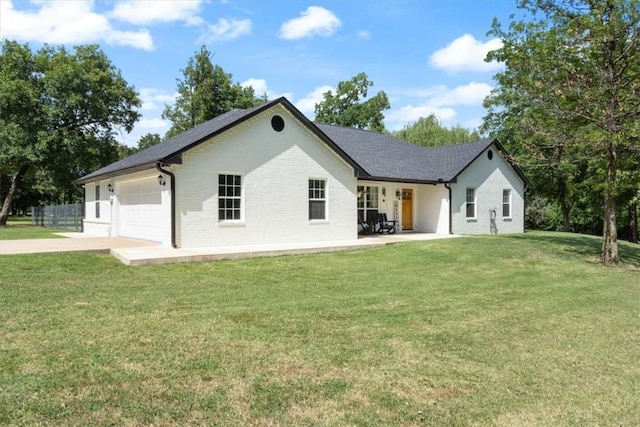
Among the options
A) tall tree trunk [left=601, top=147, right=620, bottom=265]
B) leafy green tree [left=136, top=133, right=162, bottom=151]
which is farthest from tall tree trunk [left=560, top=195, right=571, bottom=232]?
leafy green tree [left=136, top=133, right=162, bottom=151]

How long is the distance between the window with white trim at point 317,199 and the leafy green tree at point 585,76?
22.7 ft

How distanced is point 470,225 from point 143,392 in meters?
19.7

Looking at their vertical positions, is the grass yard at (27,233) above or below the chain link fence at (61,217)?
below

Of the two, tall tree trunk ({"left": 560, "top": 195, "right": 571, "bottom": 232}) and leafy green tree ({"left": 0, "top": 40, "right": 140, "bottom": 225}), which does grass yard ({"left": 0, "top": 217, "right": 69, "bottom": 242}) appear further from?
tall tree trunk ({"left": 560, "top": 195, "right": 571, "bottom": 232})

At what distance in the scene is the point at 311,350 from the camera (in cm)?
491

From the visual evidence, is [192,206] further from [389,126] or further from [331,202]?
[389,126]

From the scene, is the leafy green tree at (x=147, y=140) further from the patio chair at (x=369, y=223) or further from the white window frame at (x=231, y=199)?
the white window frame at (x=231, y=199)

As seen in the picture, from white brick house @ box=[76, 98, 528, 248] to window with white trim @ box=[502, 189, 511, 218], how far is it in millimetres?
424

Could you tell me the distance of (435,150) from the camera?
24406 millimetres

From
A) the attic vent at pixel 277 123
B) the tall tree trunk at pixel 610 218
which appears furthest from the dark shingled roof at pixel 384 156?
the tall tree trunk at pixel 610 218

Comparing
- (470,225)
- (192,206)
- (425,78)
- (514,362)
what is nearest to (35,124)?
(192,206)

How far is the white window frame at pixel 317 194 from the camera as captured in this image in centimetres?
1598

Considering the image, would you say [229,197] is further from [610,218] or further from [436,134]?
[436,134]

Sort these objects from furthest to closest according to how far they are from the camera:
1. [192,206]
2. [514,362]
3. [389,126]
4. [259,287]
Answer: [389,126], [192,206], [259,287], [514,362]
